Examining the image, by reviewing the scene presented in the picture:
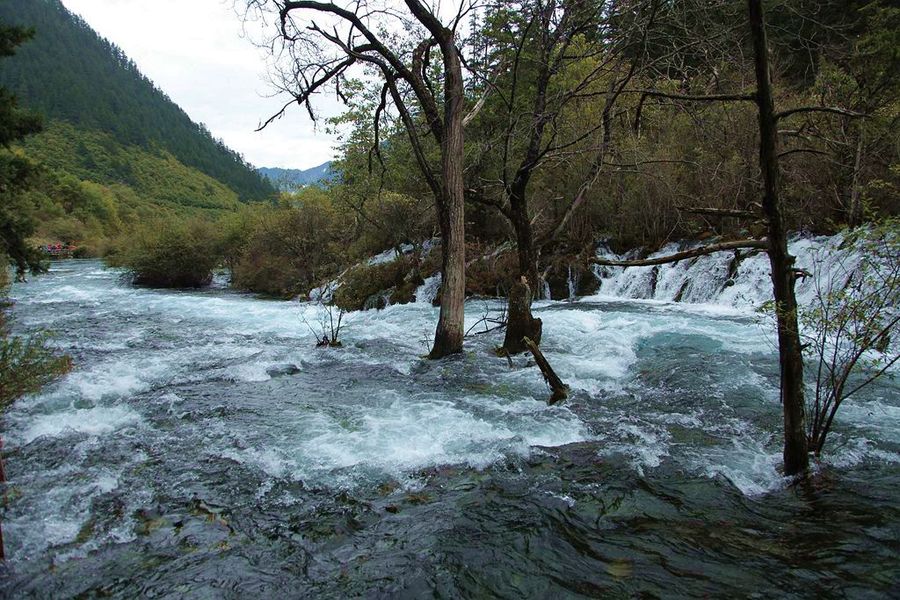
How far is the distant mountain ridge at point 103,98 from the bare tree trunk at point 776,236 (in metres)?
139

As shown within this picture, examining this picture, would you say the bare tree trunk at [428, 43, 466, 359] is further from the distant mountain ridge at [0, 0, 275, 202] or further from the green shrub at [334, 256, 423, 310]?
the distant mountain ridge at [0, 0, 275, 202]

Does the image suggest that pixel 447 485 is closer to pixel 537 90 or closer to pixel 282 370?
pixel 282 370

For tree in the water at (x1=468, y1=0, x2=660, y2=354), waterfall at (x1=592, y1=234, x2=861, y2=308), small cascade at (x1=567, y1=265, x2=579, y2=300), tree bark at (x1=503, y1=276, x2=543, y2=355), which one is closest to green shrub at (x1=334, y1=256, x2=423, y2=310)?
small cascade at (x1=567, y1=265, x2=579, y2=300)

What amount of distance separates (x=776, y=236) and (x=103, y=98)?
609ft

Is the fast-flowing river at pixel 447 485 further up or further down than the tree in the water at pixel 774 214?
further down

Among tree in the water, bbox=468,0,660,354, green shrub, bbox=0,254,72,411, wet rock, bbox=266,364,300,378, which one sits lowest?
wet rock, bbox=266,364,300,378

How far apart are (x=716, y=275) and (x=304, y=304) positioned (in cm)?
1582

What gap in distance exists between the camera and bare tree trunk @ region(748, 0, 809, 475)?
11.7ft

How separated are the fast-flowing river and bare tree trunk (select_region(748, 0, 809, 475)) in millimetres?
1107

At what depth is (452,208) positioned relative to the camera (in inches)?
359

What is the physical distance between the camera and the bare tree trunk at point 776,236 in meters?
3.55

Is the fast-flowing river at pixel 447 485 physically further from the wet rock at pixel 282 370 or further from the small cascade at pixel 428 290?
the small cascade at pixel 428 290

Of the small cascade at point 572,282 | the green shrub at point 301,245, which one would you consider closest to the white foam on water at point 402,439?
the small cascade at point 572,282

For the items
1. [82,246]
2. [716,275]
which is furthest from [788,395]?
[82,246]
